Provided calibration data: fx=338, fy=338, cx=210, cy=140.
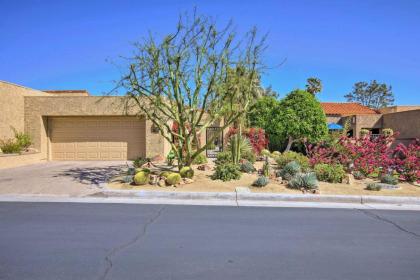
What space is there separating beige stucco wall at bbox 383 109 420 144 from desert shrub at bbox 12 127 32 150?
2490 cm

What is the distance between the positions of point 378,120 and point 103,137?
86.4 ft

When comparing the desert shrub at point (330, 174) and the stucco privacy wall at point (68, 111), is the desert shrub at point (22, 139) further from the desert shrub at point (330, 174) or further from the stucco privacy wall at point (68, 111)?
the desert shrub at point (330, 174)

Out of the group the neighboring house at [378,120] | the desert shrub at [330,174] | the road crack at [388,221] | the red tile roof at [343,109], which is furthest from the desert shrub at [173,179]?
the red tile roof at [343,109]

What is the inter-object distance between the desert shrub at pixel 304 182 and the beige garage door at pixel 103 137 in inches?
447

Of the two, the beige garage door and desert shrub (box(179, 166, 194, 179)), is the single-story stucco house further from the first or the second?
desert shrub (box(179, 166, 194, 179))

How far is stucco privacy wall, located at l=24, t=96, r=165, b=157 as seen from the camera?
748 inches

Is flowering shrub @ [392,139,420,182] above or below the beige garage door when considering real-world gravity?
below

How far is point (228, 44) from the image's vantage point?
1148 centimetres

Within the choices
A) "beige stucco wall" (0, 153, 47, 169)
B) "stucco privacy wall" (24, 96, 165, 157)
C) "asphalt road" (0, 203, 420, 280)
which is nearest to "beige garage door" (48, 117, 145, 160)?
"stucco privacy wall" (24, 96, 165, 157)

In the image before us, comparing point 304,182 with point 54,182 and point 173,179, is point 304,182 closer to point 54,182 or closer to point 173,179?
point 173,179

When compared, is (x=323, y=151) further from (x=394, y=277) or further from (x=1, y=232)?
(x=1, y=232)

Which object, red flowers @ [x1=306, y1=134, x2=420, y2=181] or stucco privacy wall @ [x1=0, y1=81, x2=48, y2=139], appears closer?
red flowers @ [x1=306, y1=134, x2=420, y2=181]

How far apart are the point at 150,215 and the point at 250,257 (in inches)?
122

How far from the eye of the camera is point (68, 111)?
63.4 ft
